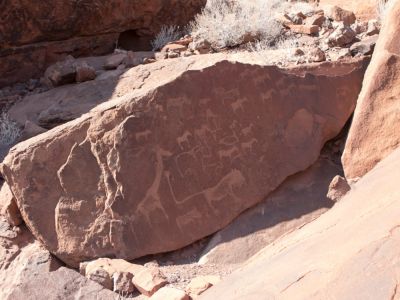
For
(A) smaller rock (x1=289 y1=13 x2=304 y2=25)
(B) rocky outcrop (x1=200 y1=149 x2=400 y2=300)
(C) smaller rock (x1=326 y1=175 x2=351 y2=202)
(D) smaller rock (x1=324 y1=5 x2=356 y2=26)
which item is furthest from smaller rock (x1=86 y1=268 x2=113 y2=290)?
(D) smaller rock (x1=324 y1=5 x2=356 y2=26)

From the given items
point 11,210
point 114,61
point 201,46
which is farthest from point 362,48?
point 11,210

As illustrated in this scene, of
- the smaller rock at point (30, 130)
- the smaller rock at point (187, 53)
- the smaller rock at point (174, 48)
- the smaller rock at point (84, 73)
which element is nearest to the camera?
the smaller rock at point (30, 130)

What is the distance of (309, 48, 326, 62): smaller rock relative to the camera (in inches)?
198

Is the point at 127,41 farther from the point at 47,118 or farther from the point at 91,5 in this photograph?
the point at 47,118

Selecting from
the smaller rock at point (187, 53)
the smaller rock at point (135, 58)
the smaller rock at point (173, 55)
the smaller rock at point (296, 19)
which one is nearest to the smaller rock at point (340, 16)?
the smaller rock at point (296, 19)

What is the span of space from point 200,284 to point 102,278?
2.02ft

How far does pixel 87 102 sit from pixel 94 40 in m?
1.65

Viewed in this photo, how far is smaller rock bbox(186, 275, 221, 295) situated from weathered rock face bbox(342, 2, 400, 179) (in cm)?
116

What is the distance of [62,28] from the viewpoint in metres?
6.72

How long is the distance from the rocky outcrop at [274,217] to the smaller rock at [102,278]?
56 cm

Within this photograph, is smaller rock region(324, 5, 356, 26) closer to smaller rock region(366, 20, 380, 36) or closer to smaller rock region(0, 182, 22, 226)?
smaller rock region(366, 20, 380, 36)

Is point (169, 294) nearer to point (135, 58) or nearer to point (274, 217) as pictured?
point (274, 217)

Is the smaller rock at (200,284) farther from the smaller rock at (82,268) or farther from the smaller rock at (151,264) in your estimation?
the smaller rock at (82,268)

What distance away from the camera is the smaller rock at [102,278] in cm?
367
